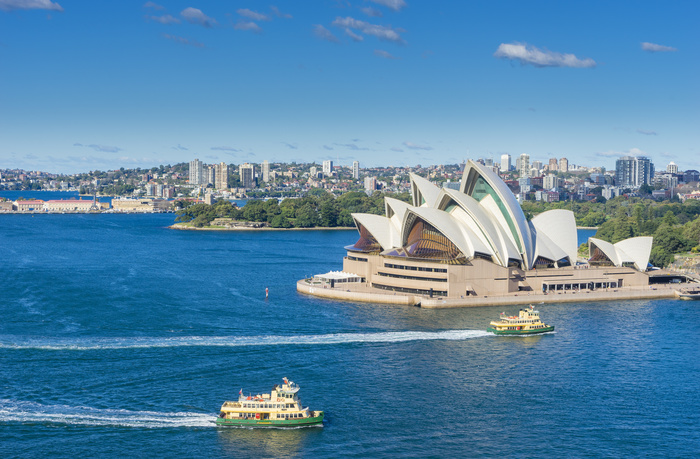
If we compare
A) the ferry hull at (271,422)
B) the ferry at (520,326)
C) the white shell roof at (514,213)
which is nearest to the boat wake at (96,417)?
the ferry hull at (271,422)

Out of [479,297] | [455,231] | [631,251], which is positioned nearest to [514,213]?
[455,231]

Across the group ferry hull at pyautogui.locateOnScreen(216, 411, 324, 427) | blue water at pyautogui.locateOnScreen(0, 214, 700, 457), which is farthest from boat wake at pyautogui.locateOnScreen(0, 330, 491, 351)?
ferry hull at pyautogui.locateOnScreen(216, 411, 324, 427)

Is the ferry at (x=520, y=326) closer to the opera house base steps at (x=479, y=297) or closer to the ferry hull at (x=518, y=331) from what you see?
the ferry hull at (x=518, y=331)

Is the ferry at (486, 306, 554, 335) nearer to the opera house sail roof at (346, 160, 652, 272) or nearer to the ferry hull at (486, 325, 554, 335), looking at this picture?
the ferry hull at (486, 325, 554, 335)

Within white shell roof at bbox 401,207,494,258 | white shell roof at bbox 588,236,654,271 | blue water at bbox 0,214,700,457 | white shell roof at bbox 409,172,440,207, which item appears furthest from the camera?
white shell roof at bbox 588,236,654,271

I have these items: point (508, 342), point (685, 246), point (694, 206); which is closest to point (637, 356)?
point (508, 342)
